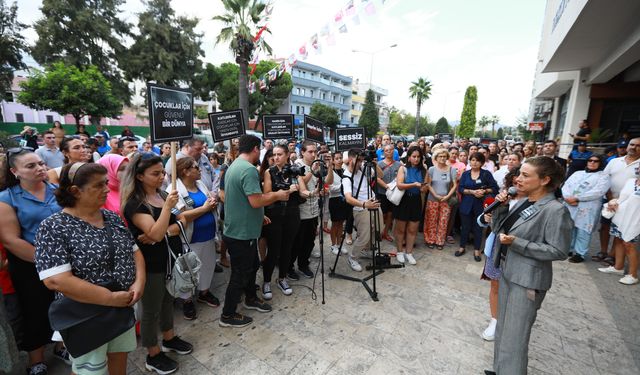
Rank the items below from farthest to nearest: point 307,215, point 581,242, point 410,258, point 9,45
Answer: point 9,45 < point 581,242 < point 410,258 < point 307,215

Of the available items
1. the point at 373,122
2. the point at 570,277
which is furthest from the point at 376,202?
the point at 373,122

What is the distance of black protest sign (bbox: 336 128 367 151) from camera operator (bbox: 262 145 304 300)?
127cm

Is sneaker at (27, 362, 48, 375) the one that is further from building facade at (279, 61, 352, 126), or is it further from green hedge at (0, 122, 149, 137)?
building facade at (279, 61, 352, 126)

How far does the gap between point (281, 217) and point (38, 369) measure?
252 centimetres

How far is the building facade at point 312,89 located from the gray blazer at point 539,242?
36.8 metres

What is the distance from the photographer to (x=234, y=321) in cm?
314

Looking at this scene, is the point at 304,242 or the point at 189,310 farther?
the point at 304,242

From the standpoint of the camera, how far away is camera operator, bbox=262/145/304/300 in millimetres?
3443

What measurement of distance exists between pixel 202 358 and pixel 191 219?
1.34 meters

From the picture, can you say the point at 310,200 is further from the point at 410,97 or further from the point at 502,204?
the point at 410,97

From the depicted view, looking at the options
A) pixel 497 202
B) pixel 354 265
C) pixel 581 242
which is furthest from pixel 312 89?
pixel 497 202

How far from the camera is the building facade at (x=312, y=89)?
1623 inches

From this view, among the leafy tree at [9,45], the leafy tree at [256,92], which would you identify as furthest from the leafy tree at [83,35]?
the leafy tree at [256,92]

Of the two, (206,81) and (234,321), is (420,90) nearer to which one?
(206,81)
